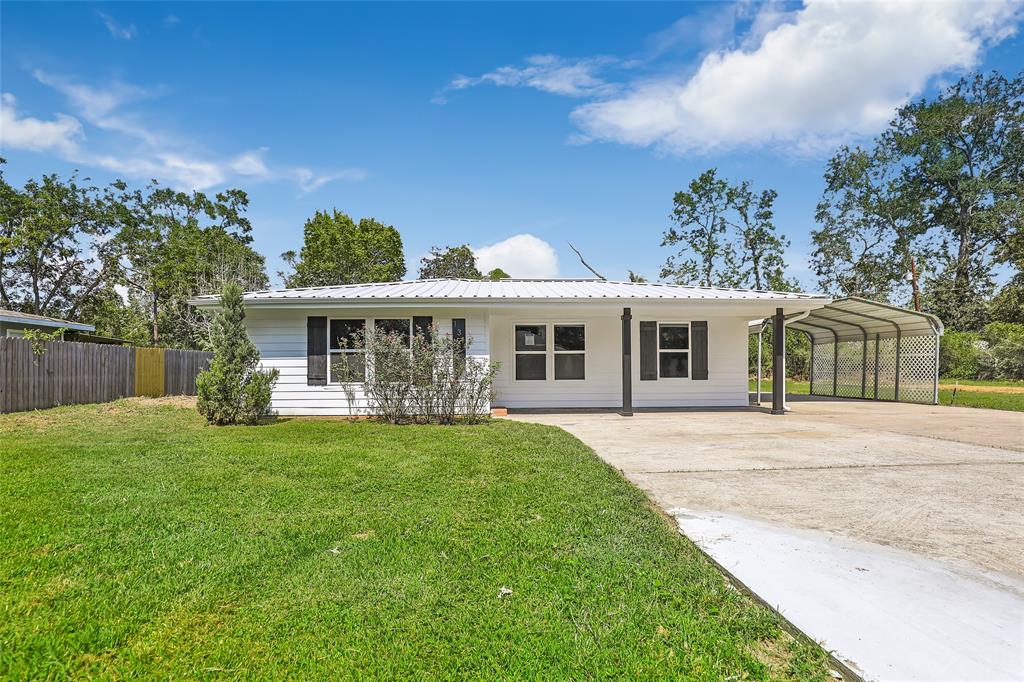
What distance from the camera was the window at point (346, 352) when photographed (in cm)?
988

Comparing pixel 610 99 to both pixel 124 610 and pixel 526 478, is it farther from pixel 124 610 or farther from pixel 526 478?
pixel 124 610

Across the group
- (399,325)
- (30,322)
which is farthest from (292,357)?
(30,322)

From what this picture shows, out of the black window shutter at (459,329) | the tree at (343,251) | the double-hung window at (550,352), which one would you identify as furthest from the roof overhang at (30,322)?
the tree at (343,251)

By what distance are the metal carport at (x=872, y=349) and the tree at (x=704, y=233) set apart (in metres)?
12.6

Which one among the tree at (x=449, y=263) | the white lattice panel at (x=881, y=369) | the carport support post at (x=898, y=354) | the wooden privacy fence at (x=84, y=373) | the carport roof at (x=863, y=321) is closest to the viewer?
the wooden privacy fence at (x=84, y=373)

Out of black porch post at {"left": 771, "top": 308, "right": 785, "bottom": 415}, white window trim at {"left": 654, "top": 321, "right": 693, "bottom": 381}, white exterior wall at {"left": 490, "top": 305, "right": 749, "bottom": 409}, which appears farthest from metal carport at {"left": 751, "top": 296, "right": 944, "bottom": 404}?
white window trim at {"left": 654, "top": 321, "right": 693, "bottom": 381}

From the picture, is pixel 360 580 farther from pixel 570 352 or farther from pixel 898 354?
pixel 898 354

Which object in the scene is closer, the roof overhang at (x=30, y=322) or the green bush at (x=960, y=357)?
the roof overhang at (x=30, y=322)

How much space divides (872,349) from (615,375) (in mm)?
8603

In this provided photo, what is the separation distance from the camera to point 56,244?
78.3ft

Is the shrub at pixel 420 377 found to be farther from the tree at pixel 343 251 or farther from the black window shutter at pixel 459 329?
the tree at pixel 343 251

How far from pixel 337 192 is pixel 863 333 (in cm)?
2144

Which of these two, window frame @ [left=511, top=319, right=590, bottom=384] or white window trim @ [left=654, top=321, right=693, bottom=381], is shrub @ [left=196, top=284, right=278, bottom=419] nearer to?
window frame @ [left=511, top=319, right=590, bottom=384]

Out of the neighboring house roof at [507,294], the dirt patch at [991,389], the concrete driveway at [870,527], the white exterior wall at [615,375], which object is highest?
the neighboring house roof at [507,294]
